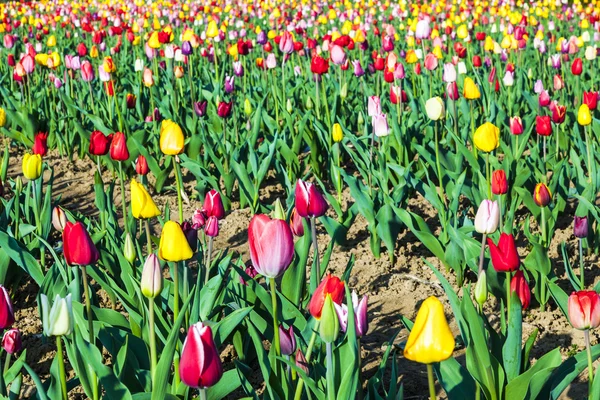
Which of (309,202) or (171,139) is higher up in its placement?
(171,139)

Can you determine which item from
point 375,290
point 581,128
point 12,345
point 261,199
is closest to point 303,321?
point 12,345

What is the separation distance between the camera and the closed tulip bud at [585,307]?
5.83 ft

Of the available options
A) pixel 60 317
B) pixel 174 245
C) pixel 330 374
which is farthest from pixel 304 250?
pixel 60 317

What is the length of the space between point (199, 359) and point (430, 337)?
0.43 metres

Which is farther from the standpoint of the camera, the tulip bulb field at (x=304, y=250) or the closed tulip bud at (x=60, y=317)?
the tulip bulb field at (x=304, y=250)

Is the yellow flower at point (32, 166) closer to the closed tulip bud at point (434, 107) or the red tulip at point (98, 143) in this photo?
the red tulip at point (98, 143)

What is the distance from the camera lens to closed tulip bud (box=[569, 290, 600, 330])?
178cm

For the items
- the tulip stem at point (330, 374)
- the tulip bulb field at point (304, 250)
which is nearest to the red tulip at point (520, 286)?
the tulip bulb field at point (304, 250)

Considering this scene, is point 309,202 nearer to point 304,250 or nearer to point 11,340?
point 304,250

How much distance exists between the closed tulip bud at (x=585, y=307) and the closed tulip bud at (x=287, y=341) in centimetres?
64

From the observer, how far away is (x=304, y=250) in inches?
103

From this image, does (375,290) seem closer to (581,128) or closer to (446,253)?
(446,253)

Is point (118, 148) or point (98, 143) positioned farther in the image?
point (98, 143)

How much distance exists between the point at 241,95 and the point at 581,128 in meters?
2.35
